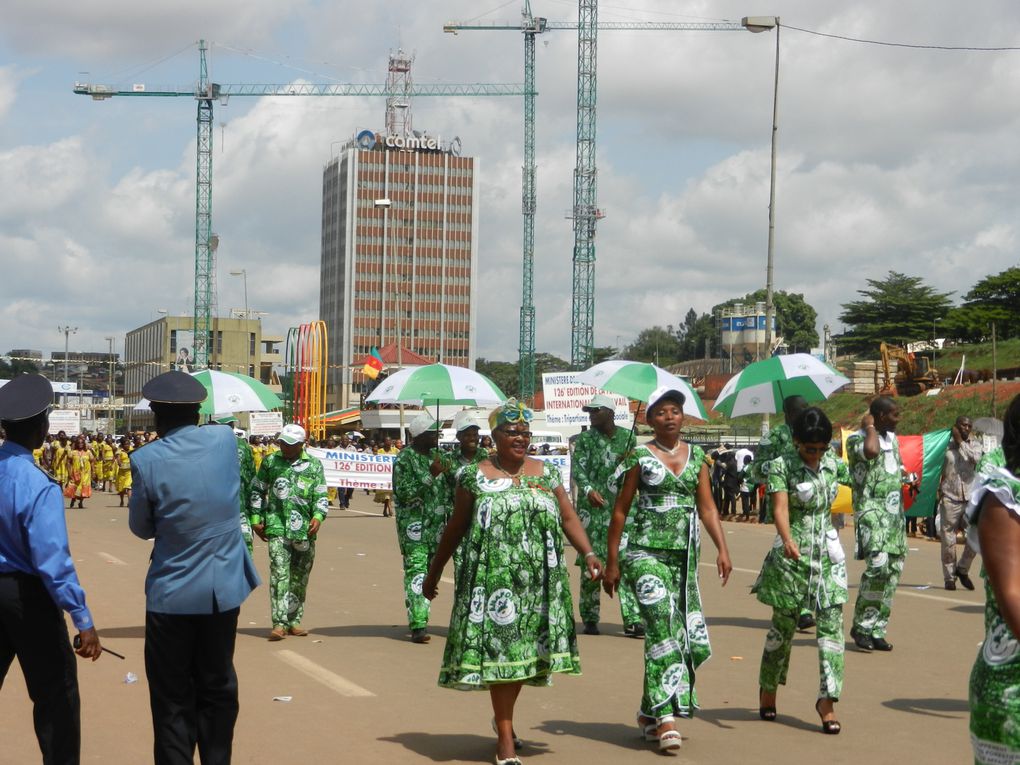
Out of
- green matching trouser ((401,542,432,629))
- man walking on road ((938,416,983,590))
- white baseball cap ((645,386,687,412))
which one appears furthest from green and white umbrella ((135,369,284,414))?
man walking on road ((938,416,983,590))

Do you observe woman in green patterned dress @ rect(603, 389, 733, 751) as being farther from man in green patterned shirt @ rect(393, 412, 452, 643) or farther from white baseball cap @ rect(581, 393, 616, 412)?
→ white baseball cap @ rect(581, 393, 616, 412)

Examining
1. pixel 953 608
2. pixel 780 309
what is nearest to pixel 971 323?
pixel 780 309

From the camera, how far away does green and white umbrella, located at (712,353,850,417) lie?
12.7 meters

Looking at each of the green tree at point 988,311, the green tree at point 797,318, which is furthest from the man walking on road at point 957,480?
the green tree at point 797,318

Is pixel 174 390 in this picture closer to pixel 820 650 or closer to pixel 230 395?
pixel 820 650

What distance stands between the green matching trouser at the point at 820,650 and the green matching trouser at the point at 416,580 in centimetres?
378

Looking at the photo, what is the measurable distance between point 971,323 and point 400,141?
94.4m

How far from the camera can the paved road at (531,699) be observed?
23.3 ft

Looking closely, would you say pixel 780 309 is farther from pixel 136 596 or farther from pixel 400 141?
pixel 136 596

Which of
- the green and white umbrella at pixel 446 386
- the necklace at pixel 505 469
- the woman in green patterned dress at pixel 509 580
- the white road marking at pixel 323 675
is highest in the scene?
the green and white umbrella at pixel 446 386

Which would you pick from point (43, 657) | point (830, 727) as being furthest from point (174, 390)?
point (830, 727)

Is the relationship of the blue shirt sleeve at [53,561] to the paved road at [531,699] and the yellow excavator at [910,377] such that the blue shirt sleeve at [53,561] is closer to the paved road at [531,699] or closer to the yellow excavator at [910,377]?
the paved road at [531,699]

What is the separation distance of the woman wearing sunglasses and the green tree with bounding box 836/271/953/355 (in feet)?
295

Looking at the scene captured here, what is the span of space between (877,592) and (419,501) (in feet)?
12.1
